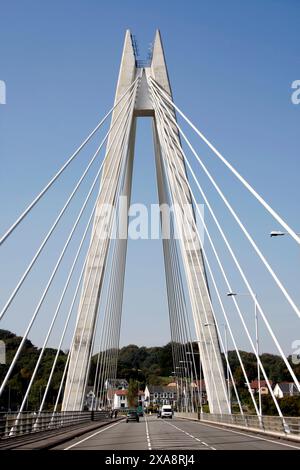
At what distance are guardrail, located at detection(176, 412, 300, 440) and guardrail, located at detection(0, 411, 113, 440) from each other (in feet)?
26.5

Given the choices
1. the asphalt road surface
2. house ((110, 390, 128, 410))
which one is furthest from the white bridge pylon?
house ((110, 390, 128, 410))

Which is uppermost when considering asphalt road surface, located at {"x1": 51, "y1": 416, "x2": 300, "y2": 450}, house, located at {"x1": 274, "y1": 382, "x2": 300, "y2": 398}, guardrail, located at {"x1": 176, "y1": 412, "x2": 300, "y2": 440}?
house, located at {"x1": 274, "y1": 382, "x2": 300, "y2": 398}

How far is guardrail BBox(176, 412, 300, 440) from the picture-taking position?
26.0 metres

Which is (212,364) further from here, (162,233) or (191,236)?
(162,233)

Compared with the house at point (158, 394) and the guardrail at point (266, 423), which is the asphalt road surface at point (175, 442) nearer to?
the guardrail at point (266, 423)

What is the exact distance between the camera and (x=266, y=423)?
3091 centimetres

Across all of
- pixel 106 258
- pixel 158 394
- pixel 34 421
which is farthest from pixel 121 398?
pixel 34 421

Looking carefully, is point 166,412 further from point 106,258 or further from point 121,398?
point 121,398

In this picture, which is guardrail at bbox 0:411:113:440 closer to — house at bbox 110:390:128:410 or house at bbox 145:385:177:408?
house at bbox 110:390:128:410

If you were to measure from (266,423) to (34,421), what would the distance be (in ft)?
32.8

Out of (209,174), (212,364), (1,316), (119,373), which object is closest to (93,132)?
(209,174)

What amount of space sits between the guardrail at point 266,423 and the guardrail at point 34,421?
8.08 m

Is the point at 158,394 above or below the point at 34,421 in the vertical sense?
above

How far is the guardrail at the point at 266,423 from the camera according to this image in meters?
26.0
